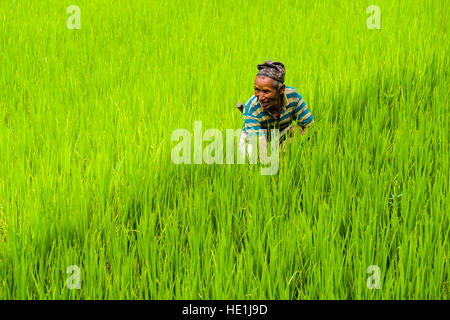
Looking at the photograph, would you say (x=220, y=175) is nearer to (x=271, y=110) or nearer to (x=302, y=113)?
(x=271, y=110)

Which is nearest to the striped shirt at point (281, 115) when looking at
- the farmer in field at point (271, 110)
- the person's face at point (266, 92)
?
the farmer in field at point (271, 110)

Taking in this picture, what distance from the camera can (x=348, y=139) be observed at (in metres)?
2.40

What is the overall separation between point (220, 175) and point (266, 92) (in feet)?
1.55

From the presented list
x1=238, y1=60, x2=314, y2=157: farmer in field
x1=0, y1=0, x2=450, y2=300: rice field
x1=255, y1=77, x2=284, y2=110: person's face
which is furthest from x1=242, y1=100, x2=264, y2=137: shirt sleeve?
x1=0, y1=0, x2=450, y2=300: rice field

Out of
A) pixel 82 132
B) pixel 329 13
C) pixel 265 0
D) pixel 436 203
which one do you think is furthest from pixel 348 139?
pixel 265 0

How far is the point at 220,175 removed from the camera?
212 centimetres

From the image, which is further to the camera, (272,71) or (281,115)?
(281,115)

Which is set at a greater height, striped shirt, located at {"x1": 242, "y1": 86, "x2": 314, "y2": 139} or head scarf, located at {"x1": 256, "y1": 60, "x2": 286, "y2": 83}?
head scarf, located at {"x1": 256, "y1": 60, "x2": 286, "y2": 83}

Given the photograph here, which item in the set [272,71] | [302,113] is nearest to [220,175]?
[272,71]

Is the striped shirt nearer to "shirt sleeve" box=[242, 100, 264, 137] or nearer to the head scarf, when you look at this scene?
"shirt sleeve" box=[242, 100, 264, 137]

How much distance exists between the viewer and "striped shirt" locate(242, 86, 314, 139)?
7.98 feet

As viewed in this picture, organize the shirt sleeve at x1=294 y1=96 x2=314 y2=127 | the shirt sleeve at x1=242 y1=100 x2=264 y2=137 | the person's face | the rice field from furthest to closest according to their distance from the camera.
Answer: the shirt sleeve at x1=294 y1=96 x2=314 y2=127, the shirt sleeve at x1=242 y1=100 x2=264 y2=137, the person's face, the rice field

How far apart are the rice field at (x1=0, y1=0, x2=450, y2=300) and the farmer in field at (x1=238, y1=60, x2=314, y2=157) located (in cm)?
13

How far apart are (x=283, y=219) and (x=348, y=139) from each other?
28.4 inches
